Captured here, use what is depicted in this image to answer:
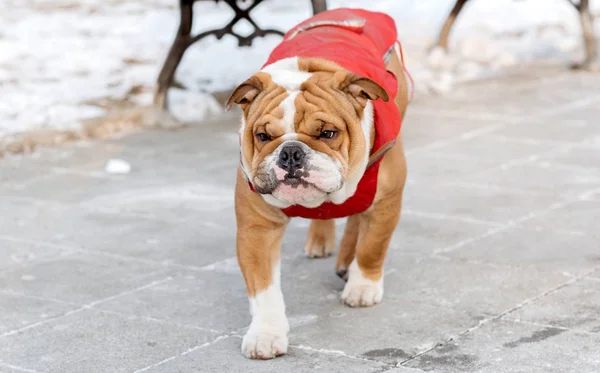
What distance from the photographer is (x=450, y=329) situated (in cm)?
377

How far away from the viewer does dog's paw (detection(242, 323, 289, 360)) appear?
11.5 ft

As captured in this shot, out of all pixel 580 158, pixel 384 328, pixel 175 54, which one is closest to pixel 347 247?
pixel 384 328

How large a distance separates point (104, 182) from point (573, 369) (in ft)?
11.0

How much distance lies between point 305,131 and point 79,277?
5.06 ft

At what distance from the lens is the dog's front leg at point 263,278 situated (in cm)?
355

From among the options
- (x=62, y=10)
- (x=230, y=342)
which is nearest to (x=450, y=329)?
(x=230, y=342)

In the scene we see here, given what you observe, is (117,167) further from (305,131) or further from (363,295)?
(305,131)

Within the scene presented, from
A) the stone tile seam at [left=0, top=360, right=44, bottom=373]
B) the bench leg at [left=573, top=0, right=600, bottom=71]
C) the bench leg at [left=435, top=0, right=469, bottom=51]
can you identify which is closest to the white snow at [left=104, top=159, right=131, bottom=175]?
the stone tile seam at [left=0, top=360, right=44, bottom=373]

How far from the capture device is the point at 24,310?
4.09 meters

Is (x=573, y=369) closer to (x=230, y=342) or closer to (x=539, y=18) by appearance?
(x=230, y=342)

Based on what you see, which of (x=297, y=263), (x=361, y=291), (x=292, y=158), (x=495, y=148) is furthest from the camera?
(x=495, y=148)

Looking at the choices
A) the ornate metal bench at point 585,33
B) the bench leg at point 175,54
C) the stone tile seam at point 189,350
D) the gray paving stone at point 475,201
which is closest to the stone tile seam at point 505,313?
the stone tile seam at point 189,350

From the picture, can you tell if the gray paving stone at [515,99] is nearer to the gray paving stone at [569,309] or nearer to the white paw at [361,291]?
the gray paving stone at [569,309]

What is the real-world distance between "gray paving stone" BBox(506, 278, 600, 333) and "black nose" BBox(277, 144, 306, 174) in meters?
1.10
